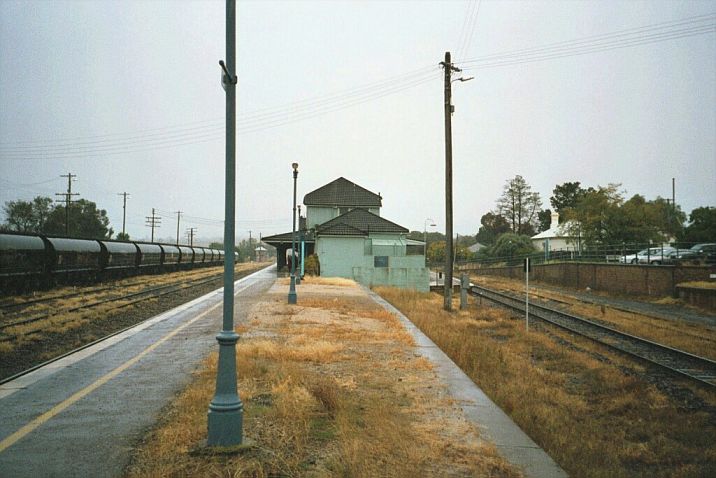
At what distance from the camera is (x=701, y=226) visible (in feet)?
207

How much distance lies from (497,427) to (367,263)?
3873 cm

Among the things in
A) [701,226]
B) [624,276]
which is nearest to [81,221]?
[624,276]

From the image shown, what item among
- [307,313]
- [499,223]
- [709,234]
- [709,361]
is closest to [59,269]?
[307,313]

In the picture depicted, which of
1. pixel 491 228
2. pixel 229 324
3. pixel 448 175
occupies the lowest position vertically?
pixel 229 324

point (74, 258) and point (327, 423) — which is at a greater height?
point (74, 258)

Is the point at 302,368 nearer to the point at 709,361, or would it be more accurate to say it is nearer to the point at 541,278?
the point at 709,361

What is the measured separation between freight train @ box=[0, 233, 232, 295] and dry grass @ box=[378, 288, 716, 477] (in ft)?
61.2

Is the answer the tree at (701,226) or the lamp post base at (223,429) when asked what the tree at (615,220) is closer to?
the tree at (701,226)

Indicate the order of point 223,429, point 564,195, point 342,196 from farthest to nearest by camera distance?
point 564,195
point 342,196
point 223,429

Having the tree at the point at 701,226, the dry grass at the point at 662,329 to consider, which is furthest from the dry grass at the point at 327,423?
the tree at the point at 701,226

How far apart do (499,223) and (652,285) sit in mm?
88056

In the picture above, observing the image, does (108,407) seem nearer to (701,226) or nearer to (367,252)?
(367,252)

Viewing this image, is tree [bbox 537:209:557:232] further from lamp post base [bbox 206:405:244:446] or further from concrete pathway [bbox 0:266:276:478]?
lamp post base [bbox 206:405:244:446]

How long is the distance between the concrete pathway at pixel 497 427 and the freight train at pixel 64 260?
21.1m
